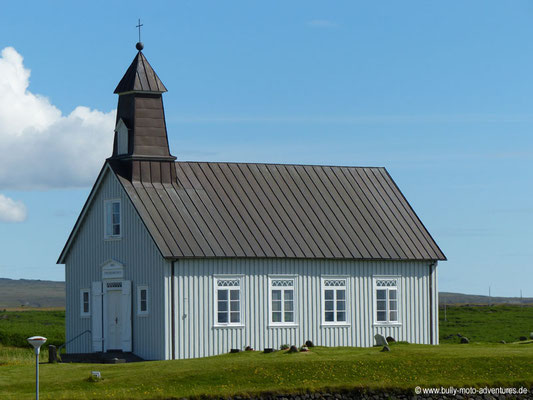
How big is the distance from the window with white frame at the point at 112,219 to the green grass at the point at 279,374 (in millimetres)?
6894

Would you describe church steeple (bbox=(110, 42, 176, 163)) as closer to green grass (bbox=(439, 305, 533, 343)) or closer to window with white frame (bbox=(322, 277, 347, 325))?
window with white frame (bbox=(322, 277, 347, 325))

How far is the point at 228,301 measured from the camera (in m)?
38.3

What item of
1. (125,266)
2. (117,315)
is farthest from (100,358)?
(125,266)

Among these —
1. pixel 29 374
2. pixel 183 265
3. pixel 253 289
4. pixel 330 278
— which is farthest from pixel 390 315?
pixel 29 374

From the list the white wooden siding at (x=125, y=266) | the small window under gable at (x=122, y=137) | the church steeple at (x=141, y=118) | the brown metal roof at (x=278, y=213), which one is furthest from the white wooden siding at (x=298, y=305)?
the small window under gable at (x=122, y=137)

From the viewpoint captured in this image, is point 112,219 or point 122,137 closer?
point 112,219

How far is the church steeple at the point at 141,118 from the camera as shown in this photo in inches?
1592

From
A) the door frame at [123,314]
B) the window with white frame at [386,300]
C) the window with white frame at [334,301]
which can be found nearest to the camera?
the door frame at [123,314]

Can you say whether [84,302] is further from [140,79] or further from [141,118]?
[140,79]

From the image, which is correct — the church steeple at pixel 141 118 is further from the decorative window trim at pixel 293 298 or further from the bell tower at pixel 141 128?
the decorative window trim at pixel 293 298

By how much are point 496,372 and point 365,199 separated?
14020 millimetres

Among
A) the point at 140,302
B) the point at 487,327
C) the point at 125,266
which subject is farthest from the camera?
the point at 487,327

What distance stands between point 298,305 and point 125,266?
6281 millimetres

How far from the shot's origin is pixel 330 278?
4050 centimetres
